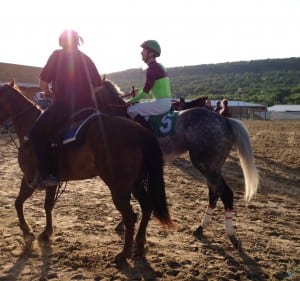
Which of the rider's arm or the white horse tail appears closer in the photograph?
the rider's arm

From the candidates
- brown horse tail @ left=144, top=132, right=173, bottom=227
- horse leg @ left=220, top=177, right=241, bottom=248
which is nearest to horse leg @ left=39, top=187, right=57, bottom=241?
brown horse tail @ left=144, top=132, right=173, bottom=227

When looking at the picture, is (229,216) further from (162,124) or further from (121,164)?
(121,164)

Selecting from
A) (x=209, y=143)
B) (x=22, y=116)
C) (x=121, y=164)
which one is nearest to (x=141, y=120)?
(x=209, y=143)

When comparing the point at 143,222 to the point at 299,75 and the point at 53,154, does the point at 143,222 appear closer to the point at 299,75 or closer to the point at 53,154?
the point at 53,154

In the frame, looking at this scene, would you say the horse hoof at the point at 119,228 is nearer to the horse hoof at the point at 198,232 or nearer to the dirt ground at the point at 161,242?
the dirt ground at the point at 161,242

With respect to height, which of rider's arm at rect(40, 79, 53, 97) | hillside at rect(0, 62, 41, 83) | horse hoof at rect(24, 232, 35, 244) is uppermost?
hillside at rect(0, 62, 41, 83)

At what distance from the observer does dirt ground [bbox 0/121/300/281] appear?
4781mm

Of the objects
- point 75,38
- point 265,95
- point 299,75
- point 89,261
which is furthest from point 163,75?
point 299,75

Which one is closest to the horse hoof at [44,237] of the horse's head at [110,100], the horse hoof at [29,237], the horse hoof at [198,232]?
the horse hoof at [29,237]

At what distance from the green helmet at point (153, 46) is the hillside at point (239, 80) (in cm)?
7551

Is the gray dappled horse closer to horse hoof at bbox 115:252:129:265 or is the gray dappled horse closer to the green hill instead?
horse hoof at bbox 115:252:129:265

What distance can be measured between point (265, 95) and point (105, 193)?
9670 centimetres

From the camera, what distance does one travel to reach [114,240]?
592cm

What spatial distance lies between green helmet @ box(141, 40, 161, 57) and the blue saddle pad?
3.44 ft
